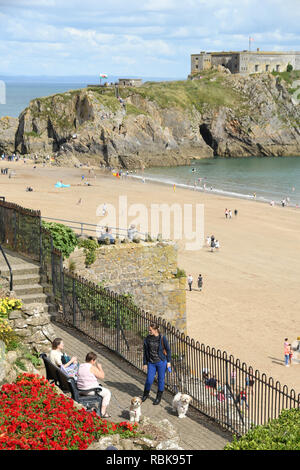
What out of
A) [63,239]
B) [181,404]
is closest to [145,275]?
[63,239]

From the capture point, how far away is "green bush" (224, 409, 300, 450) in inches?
265

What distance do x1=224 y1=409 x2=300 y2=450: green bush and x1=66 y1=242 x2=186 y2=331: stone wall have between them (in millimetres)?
8314

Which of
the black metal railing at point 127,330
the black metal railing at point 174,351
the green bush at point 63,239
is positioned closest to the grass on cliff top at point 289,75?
the green bush at point 63,239

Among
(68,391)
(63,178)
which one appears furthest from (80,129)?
(68,391)

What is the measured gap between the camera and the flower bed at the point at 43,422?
22.6 ft

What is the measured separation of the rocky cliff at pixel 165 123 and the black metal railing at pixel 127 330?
8082cm

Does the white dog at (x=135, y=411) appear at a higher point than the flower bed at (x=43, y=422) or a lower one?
lower

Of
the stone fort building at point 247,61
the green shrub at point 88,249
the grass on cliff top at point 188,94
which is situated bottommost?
the green shrub at point 88,249

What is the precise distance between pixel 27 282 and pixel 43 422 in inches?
267

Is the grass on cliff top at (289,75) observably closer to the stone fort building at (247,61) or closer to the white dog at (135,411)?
the stone fort building at (247,61)

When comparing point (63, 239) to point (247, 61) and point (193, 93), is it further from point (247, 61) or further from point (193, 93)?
point (247, 61)

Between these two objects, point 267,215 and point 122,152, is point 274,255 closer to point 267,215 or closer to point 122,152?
point 267,215

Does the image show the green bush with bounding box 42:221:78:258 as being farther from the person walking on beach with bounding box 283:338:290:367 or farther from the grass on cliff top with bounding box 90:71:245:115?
the grass on cliff top with bounding box 90:71:245:115

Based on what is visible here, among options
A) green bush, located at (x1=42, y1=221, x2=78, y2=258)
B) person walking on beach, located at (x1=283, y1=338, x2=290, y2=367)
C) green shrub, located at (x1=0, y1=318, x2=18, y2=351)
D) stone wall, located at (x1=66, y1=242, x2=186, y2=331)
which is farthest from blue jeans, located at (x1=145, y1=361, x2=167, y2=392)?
person walking on beach, located at (x1=283, y1=338, x2=290, y2=367)
